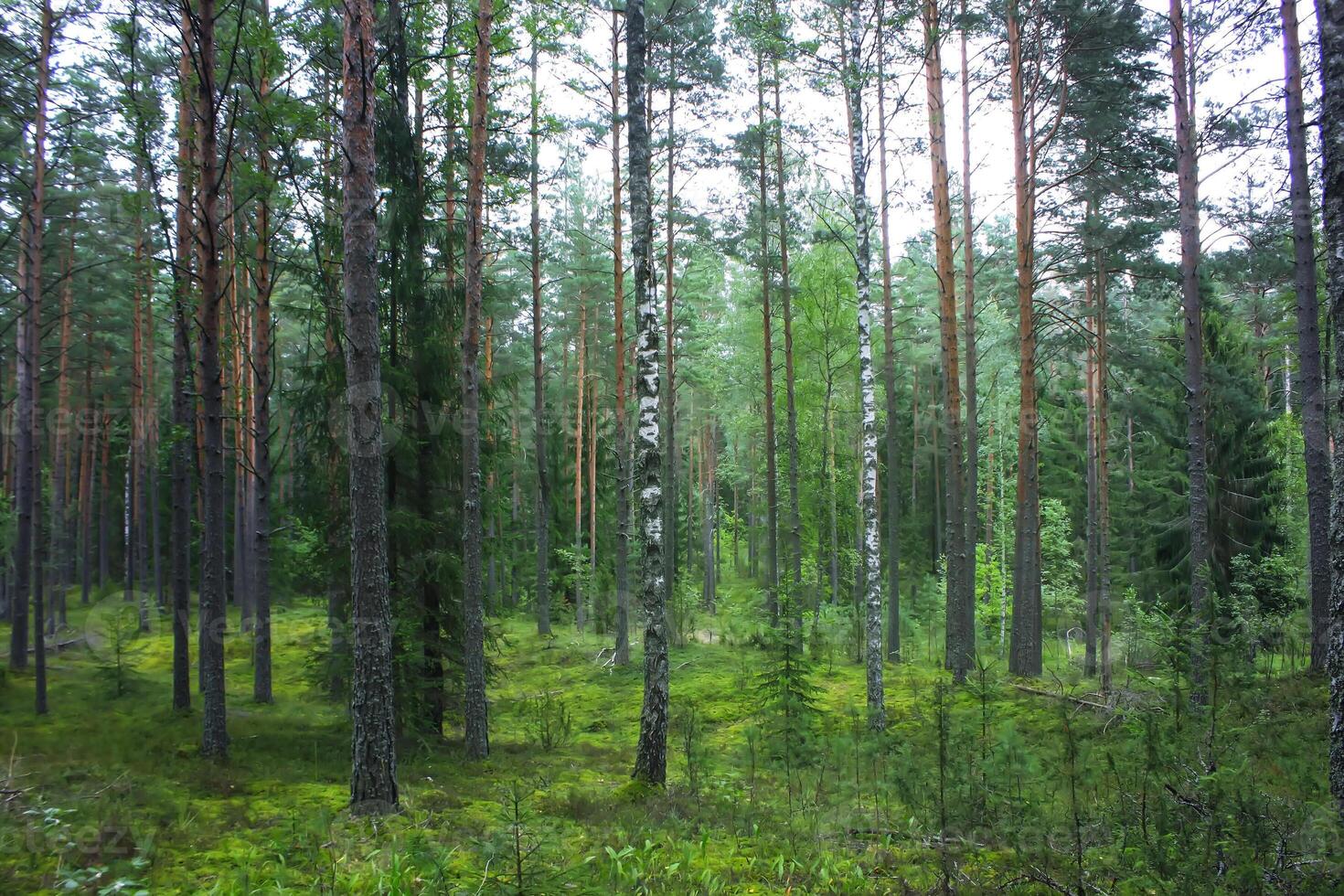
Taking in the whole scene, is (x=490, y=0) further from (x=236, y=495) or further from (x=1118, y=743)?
(x=236, y=495)

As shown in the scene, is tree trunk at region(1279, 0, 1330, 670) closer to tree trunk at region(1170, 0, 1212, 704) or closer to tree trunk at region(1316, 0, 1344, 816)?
tree trunk at region(1170, 0, 1212, 704)

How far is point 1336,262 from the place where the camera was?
461 cm

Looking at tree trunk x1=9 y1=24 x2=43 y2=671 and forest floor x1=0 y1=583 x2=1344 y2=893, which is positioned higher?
tree trunk x1=9 y1=24 x2=43 y2=671

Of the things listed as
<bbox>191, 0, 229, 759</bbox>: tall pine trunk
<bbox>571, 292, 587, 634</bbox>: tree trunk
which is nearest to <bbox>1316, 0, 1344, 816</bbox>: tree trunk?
<bbox>191, 0, 229, 759</bbox>: tall pine trunk

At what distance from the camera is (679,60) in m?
16.6

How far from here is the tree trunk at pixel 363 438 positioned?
6617mm

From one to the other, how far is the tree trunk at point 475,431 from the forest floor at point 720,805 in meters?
0.76

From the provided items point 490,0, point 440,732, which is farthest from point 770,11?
point 440,732

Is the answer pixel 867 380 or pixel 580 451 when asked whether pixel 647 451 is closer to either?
pixel 867 380

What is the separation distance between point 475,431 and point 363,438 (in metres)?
3.14

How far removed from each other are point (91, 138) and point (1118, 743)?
A: 66.4 feet

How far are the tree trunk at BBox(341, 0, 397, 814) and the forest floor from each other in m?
0.62

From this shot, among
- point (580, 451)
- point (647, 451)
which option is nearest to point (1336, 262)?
point (647, 451)

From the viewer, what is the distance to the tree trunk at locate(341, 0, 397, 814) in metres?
6.62
